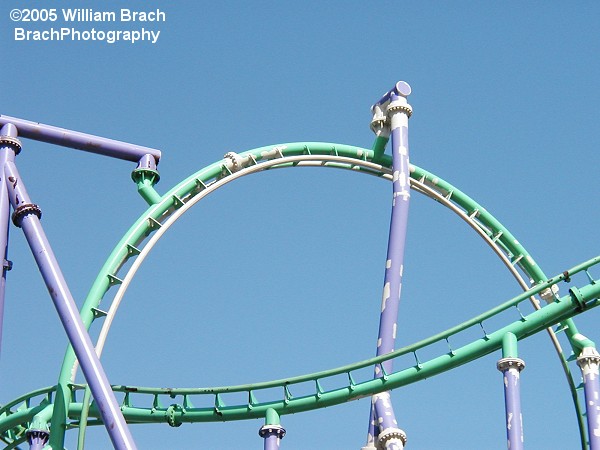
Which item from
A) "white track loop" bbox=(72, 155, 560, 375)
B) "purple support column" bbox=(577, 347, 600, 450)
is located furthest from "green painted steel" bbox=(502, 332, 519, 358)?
"white track loop" bbox=(72, 155, 560, 375)

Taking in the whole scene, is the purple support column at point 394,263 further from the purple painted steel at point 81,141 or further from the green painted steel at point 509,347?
the purple painted steel at point 81,141

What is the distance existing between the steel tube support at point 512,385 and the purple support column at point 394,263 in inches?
33.0

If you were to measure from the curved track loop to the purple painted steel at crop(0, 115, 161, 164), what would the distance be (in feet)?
1.76

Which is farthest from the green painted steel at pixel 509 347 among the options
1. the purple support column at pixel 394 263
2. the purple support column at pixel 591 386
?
the purple support column at pixel 591 386

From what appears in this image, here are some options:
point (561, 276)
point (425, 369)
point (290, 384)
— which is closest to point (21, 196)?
point (290, 384)

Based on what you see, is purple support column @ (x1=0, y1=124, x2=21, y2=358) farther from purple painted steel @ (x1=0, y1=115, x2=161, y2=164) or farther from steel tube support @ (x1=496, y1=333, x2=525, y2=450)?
steel tube support @ (x1=496, y1=333, x2=525, y2=450)

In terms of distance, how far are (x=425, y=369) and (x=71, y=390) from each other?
2918mm

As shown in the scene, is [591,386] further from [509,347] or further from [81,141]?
[81,141]

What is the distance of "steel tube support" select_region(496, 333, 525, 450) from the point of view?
→ 31.2 feet

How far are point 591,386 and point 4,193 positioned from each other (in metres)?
5.28

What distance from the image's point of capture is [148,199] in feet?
38.7

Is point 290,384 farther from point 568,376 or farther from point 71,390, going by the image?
point 568,376

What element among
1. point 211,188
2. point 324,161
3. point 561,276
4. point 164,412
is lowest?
point 164,412

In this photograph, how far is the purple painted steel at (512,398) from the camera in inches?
373
